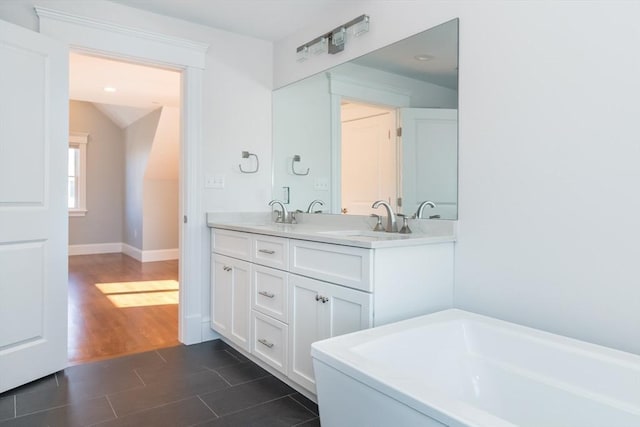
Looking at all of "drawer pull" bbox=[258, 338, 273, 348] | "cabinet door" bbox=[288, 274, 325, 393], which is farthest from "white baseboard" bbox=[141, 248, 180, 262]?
"cabinet door" bbox=[288, 274, 325, 393]

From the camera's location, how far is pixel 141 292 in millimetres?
4562

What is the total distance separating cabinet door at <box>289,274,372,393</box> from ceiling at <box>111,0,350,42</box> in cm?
175

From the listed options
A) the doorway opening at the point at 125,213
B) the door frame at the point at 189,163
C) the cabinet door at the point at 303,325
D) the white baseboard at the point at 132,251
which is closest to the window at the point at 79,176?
the doorway opening at the point at 125,213

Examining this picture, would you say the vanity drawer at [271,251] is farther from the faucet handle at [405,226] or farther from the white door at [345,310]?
the faucet handle at [405,226]

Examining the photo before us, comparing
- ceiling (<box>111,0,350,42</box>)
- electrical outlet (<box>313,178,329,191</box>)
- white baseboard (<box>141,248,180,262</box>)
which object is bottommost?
white baseboard (<box>141,248,180,262</box>)

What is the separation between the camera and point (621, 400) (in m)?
1.22

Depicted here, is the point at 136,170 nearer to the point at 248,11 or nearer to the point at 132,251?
the point at 132,251

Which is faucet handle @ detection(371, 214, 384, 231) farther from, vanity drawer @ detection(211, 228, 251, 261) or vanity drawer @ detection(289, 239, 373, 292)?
vanity drawer @ detection(211, 228, 251, 261)

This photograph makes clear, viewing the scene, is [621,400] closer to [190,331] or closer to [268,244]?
[268,244]

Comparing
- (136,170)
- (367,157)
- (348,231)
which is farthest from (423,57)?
(136,170)

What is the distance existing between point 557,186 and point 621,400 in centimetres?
77

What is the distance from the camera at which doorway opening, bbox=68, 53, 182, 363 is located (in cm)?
334

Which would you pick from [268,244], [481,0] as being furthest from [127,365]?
[481,0]

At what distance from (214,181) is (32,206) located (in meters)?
1.13
